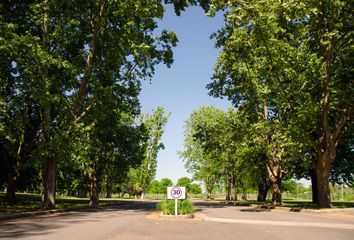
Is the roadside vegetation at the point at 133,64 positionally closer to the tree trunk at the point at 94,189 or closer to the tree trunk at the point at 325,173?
the tree trunk at the point at 325,173

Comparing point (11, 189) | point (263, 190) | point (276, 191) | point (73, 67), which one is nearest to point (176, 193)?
point (73, 67)

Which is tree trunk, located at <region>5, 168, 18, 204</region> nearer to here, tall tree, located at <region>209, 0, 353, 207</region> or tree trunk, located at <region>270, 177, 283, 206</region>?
tall tree, located at <region>209, 0, 353, 207</region>

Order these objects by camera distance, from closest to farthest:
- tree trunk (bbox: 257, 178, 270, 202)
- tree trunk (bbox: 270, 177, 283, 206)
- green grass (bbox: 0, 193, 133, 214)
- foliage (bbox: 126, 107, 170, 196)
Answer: green grass (bbox: 0, 193, 133, 214)
tree trunk (bbox: 270, 177, 283, 206)
tree trunk (bbox: 257, 178, 270, 202)
foliage (bbox: 126, 107, 170, 196)

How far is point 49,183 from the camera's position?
2802 centimetres

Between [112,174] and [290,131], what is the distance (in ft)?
80.0

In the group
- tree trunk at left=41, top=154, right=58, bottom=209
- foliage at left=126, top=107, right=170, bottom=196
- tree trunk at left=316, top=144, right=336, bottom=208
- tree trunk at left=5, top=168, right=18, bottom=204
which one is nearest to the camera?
tree trunk at left=41, top=154, right=58, bottom=209

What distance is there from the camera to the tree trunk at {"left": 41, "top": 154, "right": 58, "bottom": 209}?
27219mm

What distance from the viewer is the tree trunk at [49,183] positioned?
27219 millimetres

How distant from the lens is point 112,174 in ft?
151

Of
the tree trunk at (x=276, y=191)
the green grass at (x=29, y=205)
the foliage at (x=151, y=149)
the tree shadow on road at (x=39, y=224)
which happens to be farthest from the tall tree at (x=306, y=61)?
the foliage at (x=151, y=149)

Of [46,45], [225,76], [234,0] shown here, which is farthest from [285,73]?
[46,45]

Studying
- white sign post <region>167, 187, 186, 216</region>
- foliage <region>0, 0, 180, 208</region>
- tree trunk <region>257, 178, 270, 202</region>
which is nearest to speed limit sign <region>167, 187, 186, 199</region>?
white sign post <region>167, 187, 186, 216</region>

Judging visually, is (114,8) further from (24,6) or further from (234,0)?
(234,0)

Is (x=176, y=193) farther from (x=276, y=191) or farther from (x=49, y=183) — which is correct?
(x=276, y=191)
